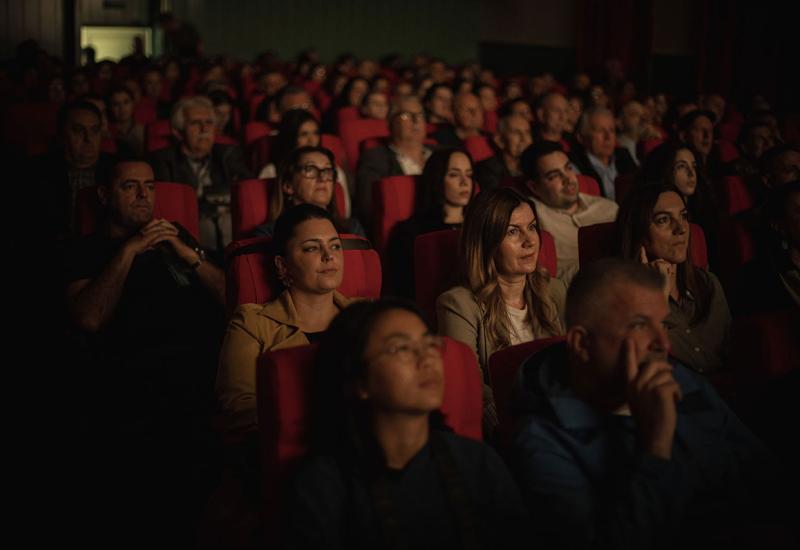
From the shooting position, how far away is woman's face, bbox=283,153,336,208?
3379 mm

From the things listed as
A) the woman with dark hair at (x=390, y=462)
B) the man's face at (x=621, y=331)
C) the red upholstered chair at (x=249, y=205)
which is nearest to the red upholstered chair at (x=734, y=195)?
the red upholstered chair at (x=249, y=205)

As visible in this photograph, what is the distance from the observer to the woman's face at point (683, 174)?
11.7 ft

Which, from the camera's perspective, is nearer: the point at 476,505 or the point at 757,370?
the point at 476,505

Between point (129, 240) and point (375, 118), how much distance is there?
136 inches

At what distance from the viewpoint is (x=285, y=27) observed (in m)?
13.4

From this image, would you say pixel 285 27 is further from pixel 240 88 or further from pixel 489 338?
pixel 489 338

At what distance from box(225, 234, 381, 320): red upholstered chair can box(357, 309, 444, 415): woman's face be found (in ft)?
3.53

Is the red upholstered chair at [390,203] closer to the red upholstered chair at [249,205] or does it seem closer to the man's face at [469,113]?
the red upholstered chair at [249,205]

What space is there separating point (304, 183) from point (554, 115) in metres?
2.47

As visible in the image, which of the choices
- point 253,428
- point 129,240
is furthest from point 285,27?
point 253,428

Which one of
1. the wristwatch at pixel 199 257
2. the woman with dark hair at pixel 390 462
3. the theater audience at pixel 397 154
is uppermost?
the theater audience at pixel 397 154

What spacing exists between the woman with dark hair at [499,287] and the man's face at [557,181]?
39.4 inches

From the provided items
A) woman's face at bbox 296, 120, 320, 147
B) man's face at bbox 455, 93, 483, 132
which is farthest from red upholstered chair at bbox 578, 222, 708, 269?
man's face at bbox 455, 93, 483, 132

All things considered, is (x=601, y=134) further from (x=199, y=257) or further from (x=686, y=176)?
(x=199, y=257)
